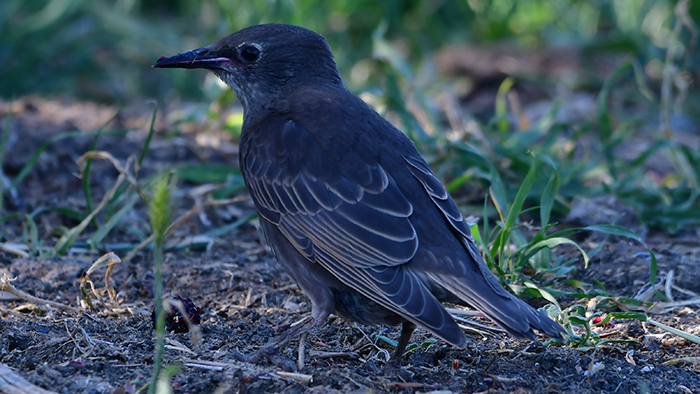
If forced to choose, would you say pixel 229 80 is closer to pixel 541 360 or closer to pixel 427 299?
pixel 427 299

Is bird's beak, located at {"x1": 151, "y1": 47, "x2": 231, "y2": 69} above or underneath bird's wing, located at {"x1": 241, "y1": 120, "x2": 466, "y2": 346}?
above

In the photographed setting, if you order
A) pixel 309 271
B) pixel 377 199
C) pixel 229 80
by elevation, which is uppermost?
pixel 229 80

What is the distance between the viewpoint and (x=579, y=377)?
3221 mm

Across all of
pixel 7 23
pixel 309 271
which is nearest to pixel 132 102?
pixel 7 23

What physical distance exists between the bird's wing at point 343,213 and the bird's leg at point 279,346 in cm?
27

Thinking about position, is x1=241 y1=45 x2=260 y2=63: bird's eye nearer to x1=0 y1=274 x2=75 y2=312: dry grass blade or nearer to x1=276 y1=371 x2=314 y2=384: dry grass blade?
x1=0 y1=274 x2=75 y2=312: dry grass blade

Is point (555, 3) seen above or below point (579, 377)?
above

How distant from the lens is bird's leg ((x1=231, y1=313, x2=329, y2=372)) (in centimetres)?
327

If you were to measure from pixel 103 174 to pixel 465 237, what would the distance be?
334 cm

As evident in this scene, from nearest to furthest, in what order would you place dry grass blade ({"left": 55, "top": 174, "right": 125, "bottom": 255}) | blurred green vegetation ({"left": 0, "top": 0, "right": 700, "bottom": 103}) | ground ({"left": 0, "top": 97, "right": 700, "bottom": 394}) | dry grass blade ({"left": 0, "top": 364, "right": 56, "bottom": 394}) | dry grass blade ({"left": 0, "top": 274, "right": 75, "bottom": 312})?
dry grass blade ({"left": 0, "top": 364, "right": 56, "bottom": 394})
ground ({"left": 0, "top": 97, "right": 700, "bottom": 394})
dry grass blade ({"left": 0, "top": 274, "right": 75, "bottom": 312})
dry grass blade ({"left": 55, "top": 174, "right": 125, "bottom": 255})
blurred green vegetation ({"left": 0, "top": 0, "right": 700, "bottom": 103})

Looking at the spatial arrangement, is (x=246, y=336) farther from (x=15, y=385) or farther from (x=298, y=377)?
(x=15, y=385)

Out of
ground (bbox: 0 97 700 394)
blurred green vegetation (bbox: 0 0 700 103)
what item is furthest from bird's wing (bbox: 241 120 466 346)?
blurred green vegetation (bbox: 0 0 700 103)

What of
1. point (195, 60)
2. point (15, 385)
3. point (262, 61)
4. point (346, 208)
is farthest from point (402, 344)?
point (195, 60)

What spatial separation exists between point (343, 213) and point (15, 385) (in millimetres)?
1516
